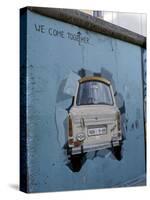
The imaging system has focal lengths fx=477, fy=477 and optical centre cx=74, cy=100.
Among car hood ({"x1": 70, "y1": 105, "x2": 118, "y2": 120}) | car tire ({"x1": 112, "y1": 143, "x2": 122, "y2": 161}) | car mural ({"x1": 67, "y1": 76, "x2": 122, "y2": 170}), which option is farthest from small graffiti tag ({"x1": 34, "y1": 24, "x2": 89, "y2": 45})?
car tire ({"x1": 112, "y1": 143, "x2": 122, "y2": 161})

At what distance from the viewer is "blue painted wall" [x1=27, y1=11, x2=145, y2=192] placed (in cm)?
667

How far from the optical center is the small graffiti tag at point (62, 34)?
22.2ft

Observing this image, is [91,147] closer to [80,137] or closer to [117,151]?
[80,137]

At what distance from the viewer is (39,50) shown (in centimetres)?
674

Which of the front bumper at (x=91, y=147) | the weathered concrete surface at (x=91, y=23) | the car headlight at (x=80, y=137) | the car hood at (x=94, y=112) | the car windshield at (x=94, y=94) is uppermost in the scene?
the weathered concrete surface at (x=91, y=23)

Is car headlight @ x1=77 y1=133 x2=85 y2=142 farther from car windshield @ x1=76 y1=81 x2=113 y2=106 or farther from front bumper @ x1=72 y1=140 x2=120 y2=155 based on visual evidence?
car windshield @ x1=76 y1=81 x2=113 y2=106

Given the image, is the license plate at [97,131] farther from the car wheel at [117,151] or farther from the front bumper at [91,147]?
the car wheel at [117,151]

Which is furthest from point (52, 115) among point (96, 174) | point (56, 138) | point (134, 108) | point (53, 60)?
point (134, 108)

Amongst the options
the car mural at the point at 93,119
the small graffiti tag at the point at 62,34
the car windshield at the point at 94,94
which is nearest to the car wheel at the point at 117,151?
the car mural at the point at 93,119

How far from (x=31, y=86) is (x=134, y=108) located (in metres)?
2.30

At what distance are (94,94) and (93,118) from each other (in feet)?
1.28

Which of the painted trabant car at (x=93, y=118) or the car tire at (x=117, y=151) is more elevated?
the painted trabant car at (x=93, y=118)

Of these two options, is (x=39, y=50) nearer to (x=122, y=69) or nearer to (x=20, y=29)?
(x=20, y=29)

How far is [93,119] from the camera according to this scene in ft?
24.1
